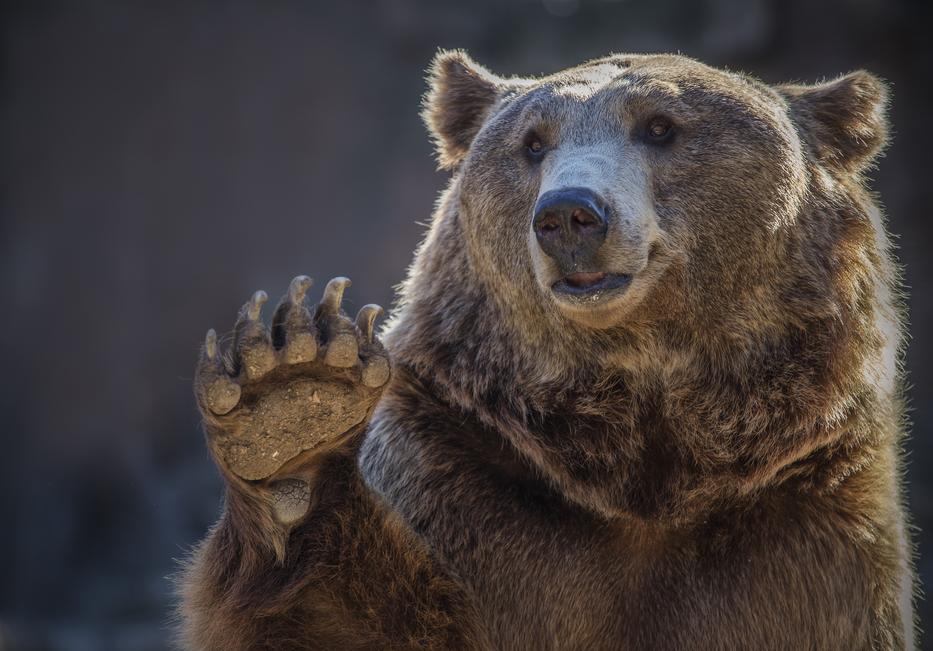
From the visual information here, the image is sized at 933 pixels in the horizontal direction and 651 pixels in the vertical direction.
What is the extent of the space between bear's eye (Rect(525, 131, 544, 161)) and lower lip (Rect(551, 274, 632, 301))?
60cm

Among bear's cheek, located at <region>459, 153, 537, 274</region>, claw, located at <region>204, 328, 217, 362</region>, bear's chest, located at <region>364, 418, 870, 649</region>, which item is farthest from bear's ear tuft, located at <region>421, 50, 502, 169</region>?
claw, located at <region>204, 328, 217, 362</region>

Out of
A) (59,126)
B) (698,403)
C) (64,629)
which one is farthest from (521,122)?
(59,126)

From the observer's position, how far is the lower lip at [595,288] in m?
3.30

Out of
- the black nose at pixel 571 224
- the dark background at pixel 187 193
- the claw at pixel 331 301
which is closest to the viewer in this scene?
the claw at pixel 331 301

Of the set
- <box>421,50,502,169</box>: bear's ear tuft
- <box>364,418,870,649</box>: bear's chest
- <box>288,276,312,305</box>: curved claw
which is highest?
<box>421,50,502,169</box>: bear's ear tuft

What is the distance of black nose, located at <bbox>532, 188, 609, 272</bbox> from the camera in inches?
124

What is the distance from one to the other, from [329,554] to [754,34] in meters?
8.71

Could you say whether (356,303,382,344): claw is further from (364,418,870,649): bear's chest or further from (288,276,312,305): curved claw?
(364,418,870,649): bear's chest

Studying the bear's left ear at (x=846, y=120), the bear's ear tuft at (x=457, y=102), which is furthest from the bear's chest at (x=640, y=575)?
the bear's ear tuft at (x=457, y=102)

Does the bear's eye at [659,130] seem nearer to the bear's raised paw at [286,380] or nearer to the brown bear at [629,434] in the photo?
the brown bear at [629,434]

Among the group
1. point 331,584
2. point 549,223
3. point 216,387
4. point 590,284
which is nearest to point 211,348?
point 216,387

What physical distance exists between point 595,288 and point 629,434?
57cm

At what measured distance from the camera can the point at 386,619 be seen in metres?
3.39

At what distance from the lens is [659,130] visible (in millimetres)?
3656
